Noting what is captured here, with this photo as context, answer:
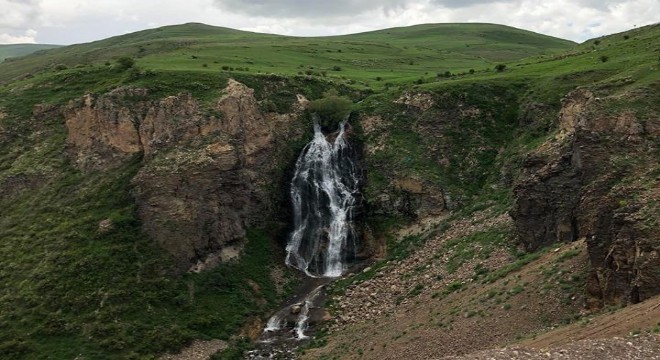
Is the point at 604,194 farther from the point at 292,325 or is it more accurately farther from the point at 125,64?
the point at 125,64

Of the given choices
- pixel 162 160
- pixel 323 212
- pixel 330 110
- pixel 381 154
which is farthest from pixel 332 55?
pixel 162 160

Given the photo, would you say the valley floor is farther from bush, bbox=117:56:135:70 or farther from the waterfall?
bush, bbox=117:56:135:70

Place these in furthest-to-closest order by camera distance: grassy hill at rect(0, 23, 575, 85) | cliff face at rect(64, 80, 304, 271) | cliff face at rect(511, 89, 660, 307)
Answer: grassy hill at rect(0, 23, 575, 85) → cliff face at rect(64, 80, 304, 271) → cliff face at rect(511, 89, 660, 307)

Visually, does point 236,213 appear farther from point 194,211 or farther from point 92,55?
point 92,55

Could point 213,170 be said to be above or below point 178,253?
above

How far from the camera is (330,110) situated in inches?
2347

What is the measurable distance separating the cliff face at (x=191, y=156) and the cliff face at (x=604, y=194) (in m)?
24.9

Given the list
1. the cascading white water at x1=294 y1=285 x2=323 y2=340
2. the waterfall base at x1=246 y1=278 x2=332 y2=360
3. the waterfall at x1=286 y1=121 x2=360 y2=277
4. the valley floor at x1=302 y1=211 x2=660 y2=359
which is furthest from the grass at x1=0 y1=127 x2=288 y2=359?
the valley floor at x1=302 y1=211 x2=660 y2=359

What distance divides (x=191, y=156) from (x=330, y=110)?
55.4ft

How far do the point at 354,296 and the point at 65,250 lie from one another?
23.5 meters

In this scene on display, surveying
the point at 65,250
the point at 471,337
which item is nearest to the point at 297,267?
the point at 65,250

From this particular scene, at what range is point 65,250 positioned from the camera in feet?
145

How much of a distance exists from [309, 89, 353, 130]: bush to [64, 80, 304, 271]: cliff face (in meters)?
3.72

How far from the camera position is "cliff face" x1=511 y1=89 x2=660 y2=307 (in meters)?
24.5
